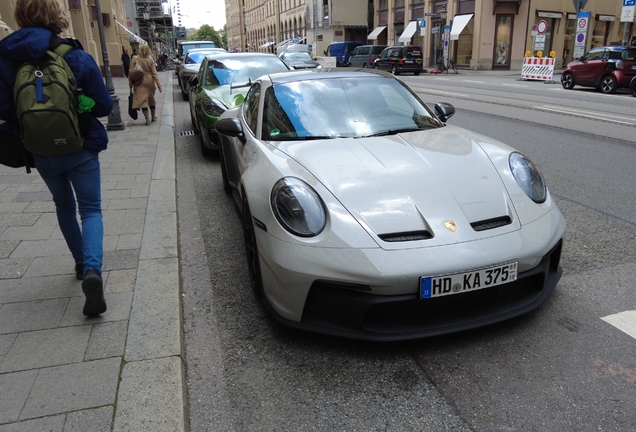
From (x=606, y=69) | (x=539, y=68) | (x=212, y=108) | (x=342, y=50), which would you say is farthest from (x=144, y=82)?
(x=342, y=50)

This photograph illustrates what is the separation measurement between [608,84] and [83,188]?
62.6 ft

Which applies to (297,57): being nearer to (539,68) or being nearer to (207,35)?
(539,68)

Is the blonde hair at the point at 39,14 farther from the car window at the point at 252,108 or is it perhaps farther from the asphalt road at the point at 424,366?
the asphalt road at the point at 424,366

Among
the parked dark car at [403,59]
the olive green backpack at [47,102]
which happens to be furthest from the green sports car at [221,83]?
the parked dark car at [403,59]

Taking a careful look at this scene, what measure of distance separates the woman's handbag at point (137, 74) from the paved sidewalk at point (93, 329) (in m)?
5.66

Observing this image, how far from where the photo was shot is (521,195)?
2.96 metres

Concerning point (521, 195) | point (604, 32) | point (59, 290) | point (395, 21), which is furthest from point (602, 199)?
point (395, 21)

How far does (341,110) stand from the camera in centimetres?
388

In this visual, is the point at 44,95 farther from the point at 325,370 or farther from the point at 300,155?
the point at 325,370

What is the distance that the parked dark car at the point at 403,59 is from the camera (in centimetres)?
3088

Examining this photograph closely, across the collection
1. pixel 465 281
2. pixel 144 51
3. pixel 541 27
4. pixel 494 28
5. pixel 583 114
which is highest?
pixel 494 28

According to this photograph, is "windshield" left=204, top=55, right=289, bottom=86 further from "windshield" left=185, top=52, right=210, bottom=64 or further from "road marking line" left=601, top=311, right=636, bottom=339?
"windshield" left=185, top=52, right=210, bottom=64

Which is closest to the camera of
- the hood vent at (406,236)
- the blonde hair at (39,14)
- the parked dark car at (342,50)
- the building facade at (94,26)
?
the hood vent at (406,236)

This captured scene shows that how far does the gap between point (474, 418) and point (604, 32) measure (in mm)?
45761
